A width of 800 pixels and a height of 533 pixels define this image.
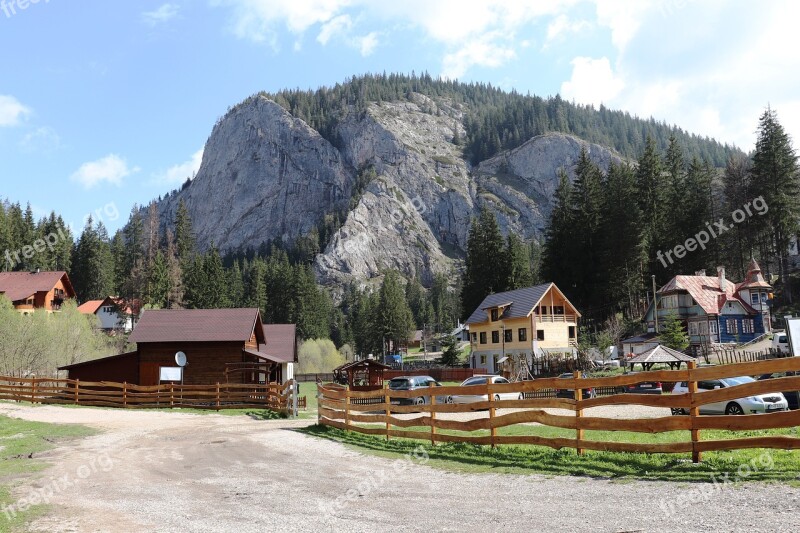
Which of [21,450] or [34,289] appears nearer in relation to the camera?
[21,450]

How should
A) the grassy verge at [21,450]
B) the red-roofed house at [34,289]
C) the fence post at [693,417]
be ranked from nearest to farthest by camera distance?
1. the grassy verge at [21,450]
2. the fence post at [693,417]
3. the red-roofed house at [34,289]

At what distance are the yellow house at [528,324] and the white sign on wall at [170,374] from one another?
36.4 m

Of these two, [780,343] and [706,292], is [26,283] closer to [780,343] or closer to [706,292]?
[706,292]

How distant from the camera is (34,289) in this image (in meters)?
72.0

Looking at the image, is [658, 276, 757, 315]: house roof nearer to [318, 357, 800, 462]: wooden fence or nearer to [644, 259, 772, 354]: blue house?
[644, 259, 772, 354]: blue house

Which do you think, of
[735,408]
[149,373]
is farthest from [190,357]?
[735,408]

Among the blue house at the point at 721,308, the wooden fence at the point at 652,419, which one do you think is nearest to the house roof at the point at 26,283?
the wooden fence at the point at 652,419

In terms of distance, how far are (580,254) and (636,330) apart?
12.7 m

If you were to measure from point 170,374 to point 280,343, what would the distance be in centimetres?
1228

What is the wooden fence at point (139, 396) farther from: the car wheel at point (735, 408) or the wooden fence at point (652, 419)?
Result: the car wheel at point (735, 408)

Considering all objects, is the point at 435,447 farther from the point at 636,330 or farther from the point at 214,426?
the point at 636,330

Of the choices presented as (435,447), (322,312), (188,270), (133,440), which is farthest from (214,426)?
(322,312)

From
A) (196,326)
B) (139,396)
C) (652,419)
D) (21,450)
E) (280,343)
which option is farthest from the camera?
(280,343)

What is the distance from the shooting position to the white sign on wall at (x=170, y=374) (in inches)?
1403
